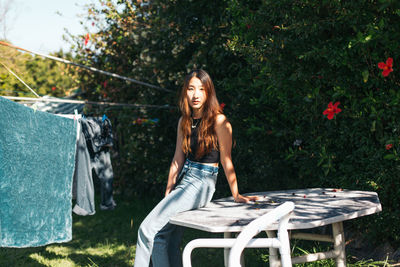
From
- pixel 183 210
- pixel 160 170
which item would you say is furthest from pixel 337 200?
pixel 160 170

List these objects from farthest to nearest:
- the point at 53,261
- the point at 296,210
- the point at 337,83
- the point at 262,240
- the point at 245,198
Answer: the point at 53,261 < the point at 337,83 < the point at 245,198 < the point at 296,210 < the point at 262,240

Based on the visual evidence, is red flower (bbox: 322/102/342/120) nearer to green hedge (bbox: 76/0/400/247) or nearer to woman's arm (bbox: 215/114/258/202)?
green hedge (bbox: 76/0/400/247)

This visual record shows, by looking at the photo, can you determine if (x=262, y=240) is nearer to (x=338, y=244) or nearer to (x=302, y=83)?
(x=338, y=244)

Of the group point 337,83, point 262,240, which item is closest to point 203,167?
point 262,240

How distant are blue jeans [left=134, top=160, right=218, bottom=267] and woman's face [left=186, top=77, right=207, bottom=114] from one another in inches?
17.9

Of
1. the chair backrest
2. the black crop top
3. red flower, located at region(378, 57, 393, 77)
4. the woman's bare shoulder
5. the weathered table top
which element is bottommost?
the weathered table top

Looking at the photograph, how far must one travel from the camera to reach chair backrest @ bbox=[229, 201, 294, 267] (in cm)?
159

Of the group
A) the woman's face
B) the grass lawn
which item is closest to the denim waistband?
the woman's face

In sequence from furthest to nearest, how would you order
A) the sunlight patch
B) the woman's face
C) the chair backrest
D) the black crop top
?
→ 1. the sunlight patch
2. the woman's face
3. the black crop top
4. the chair backrest

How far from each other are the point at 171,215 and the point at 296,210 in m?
0.79

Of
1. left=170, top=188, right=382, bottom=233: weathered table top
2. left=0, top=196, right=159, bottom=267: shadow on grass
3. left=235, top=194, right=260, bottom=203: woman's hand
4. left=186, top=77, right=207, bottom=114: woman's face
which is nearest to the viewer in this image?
left=170, top=188, right=382, bottom=233: weathered table top

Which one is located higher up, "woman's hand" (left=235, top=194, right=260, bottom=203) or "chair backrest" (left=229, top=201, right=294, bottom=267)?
"chair backrest" (left=229, top=201, right=294, bottom=267)

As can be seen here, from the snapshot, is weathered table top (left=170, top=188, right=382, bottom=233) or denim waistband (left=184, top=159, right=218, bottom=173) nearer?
weathered table top (left=170, top=188, right=382, bottom=233)

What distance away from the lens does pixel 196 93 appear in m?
3.17
